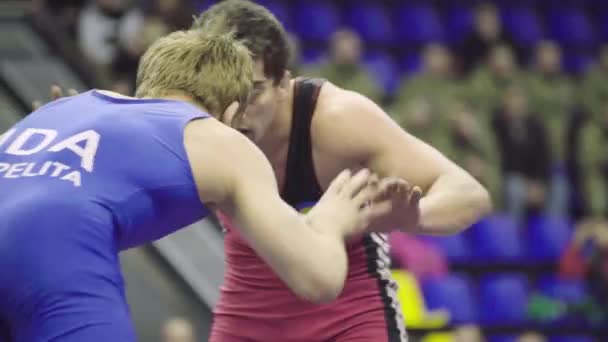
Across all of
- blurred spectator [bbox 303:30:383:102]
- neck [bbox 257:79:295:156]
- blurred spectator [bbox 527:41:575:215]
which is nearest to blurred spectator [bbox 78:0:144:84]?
blurred spectator [bbox 303:30:383:102]

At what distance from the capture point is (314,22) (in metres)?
11.7

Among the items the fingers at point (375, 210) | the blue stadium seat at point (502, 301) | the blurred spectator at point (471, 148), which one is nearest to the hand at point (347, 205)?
the fingers at point (375, 210)

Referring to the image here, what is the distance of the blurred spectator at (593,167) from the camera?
10648 mm

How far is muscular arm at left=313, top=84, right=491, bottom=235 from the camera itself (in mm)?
3705

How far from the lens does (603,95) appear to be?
1173 centimetres

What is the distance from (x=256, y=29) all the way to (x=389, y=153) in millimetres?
528

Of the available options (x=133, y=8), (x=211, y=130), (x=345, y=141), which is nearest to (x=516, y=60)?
(x=133, y=8)

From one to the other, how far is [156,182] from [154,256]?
13.3 feet

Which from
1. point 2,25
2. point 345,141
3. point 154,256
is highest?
point 345,141

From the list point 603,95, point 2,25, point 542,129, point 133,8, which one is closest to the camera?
point 2,25

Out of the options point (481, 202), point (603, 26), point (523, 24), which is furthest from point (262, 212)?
point (603, 26)

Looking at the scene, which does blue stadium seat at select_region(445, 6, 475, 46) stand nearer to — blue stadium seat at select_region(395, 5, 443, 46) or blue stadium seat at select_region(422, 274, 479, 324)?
blue stadium seat at select_region(395, 5, 443, 46)

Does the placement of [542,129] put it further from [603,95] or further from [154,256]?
[154,256]

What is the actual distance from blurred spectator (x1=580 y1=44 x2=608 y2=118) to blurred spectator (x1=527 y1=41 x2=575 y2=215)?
0.18 meters
